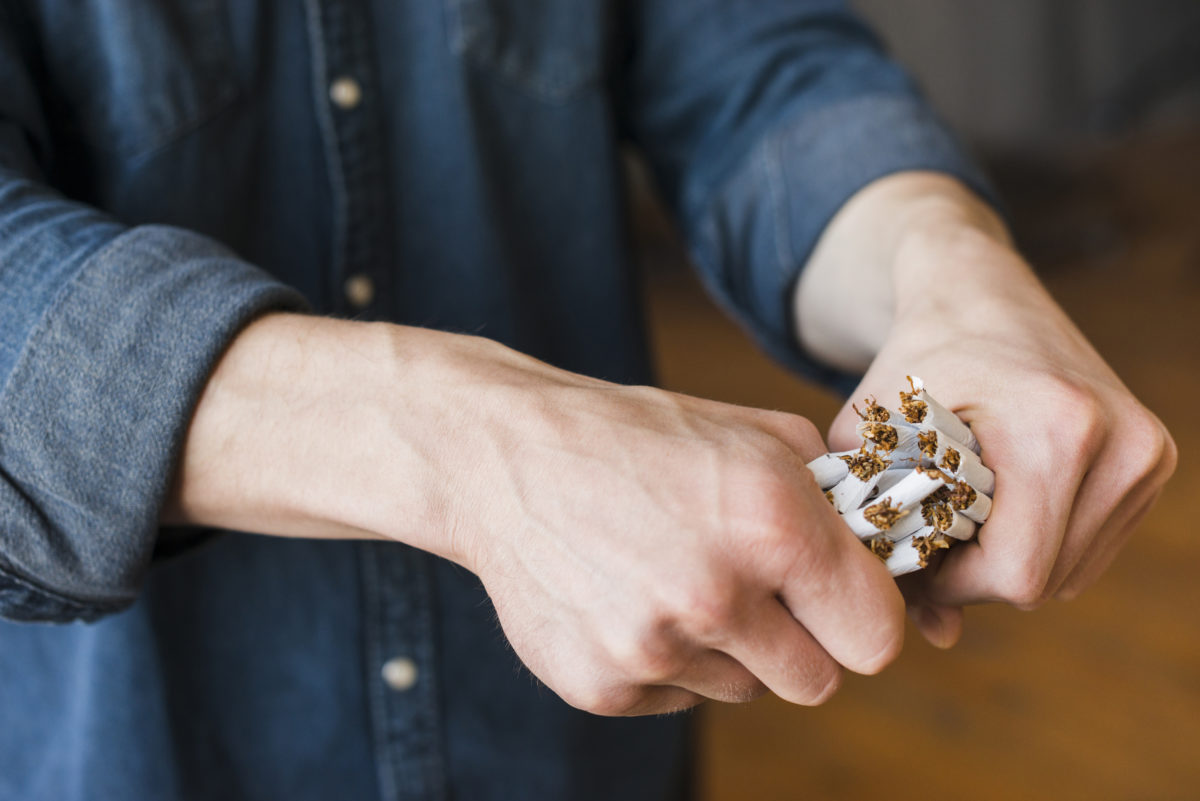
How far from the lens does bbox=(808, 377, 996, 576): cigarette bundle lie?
0.48 metres

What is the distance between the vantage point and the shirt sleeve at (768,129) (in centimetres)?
72

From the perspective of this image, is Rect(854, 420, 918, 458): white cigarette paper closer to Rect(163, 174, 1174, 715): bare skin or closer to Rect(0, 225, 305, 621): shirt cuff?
Rect(163, 174, 1174, 715): bare skin

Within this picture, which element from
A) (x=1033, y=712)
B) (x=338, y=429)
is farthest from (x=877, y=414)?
(x=1033, y=712)

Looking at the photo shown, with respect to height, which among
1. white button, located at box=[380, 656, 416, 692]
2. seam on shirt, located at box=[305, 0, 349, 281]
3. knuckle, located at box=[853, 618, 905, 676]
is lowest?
white button, located at box=[380, 656, 416, 692]

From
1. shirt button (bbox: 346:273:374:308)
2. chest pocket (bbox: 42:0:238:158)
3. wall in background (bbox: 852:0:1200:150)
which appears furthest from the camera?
wall in background (bbox: 852:0:1200:150)

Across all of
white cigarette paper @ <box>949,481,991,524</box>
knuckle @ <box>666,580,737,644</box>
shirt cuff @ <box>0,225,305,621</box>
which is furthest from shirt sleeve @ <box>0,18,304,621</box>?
white cigarette paper @ <box>949,481,991,524</box>

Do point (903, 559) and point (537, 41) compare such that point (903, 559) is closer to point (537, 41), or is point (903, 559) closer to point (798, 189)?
point (798, 189)

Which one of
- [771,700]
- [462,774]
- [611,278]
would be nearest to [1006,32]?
[771,700]

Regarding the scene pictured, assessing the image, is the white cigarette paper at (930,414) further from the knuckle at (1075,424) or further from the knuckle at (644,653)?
the knuckle at (644,653)

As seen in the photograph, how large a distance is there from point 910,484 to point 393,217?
0.44m

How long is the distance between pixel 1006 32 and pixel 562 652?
440cm

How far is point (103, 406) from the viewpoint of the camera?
1.54 feet

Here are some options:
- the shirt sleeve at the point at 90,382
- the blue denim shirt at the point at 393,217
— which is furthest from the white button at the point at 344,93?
the shirt sleeve at the point at 90,382

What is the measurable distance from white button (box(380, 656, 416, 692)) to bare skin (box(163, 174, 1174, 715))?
0.28 meters
